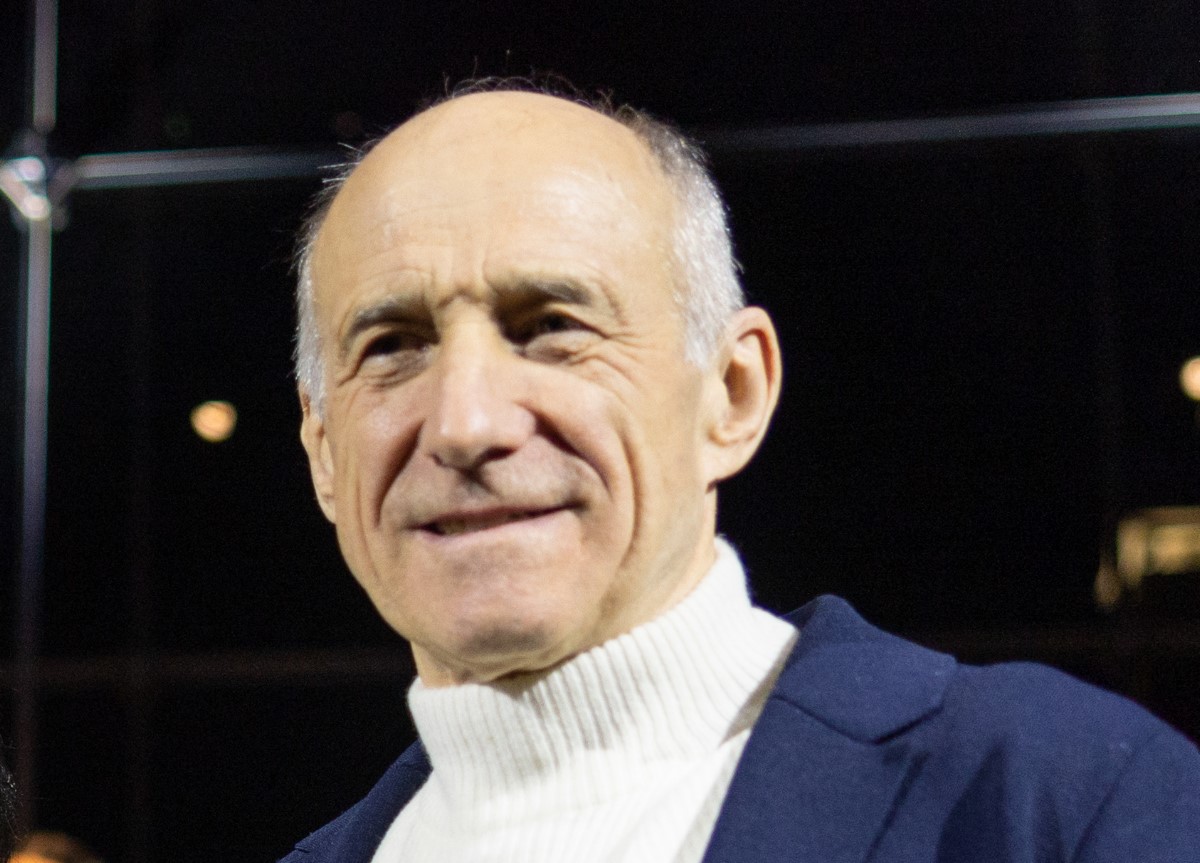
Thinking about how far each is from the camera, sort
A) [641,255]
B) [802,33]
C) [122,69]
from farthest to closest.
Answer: [122,69]
[802,33]
[641,255]

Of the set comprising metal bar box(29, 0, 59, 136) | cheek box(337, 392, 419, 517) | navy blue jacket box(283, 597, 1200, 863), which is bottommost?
navy blue jacket box(283, 597, 1200, 863)

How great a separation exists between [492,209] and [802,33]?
2.00m

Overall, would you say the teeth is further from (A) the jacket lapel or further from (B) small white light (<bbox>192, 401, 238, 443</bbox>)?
(B) small white light (<bbox>192, 401, 238, 443</bbox>)

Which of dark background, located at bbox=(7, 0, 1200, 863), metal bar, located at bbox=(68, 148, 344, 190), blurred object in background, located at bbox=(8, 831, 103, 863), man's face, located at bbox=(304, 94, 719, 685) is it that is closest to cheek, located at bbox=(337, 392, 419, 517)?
man's face, located at bbox=(304, 94, 719, 685)

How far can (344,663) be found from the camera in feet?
11.1

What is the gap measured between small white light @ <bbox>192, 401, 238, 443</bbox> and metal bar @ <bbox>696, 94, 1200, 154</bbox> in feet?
4.46

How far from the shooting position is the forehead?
1.24m

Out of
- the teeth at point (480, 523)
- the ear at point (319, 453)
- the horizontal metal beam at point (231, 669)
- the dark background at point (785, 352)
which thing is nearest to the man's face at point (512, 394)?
the teeth at point (480, 523)

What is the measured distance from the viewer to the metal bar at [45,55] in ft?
11.3

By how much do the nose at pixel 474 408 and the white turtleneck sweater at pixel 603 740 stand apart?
22 cm

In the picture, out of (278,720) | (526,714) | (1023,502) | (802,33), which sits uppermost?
(802,33)

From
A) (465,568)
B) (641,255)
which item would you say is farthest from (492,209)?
(465,568)

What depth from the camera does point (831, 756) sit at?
1.08 m

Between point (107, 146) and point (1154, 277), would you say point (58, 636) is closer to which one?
point (107, 146)
